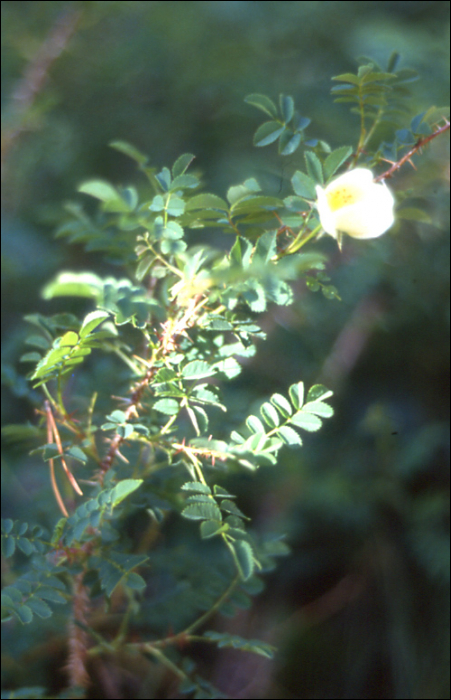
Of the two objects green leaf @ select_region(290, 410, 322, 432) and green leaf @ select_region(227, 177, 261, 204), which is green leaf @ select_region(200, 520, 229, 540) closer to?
green leaf @ select_region(290, 410, 322, 432)

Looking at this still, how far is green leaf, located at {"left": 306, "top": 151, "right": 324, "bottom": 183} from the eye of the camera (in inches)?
16.7

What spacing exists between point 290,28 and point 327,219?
1.05 metres

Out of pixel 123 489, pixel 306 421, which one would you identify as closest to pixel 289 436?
pixel 306 421

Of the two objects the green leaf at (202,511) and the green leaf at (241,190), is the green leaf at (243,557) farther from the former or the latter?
the green leaf at (241,190)

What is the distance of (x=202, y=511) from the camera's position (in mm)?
398

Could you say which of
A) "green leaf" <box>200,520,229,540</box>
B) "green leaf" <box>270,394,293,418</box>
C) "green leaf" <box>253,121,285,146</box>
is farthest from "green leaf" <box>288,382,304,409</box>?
"green leaf" <box>253,121,285,146</box>

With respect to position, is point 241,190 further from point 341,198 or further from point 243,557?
point 243,557

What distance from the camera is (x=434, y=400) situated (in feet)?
3.37

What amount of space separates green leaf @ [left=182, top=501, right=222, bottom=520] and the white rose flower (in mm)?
218

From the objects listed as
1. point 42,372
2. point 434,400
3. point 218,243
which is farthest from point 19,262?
point 434,400

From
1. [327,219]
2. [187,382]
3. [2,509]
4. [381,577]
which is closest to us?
[327,219]

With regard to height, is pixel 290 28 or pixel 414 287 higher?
pixel 290 28

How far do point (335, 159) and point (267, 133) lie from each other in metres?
0.08

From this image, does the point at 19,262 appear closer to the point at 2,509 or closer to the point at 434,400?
the point at 2,509
